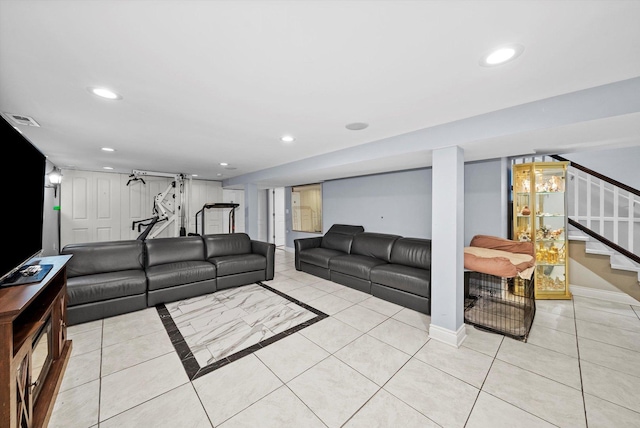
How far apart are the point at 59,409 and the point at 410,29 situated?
318 centimetres

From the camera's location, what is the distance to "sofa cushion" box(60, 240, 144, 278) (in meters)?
3.12

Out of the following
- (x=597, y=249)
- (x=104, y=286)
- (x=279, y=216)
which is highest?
(x=279, y=216)

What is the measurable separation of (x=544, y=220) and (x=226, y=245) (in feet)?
17.5

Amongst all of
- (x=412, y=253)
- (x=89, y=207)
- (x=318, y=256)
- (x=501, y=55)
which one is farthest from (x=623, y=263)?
(x=89, y=207)

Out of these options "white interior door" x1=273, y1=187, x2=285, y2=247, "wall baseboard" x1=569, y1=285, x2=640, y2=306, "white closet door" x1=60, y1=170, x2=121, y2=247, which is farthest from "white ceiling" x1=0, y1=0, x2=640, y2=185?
"white interior door" x1=273, y1=187, x2=285, y2=247

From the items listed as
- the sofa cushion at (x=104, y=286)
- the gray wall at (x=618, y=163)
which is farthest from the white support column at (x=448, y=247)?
the sofa cushion at (x=104, y=286)

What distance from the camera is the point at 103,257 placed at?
3309 mm

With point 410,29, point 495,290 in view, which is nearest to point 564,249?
point 495,290

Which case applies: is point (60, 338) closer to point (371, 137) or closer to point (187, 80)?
point (187, 80)

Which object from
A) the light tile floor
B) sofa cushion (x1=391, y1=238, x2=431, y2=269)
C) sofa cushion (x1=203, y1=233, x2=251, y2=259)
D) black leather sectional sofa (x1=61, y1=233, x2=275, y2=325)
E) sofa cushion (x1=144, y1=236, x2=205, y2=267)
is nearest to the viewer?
the light tile floor

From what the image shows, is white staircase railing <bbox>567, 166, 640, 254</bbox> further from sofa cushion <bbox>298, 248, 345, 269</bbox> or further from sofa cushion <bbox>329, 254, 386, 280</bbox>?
sofa cushion <bbox>298, 248, 345, 269</bbox>

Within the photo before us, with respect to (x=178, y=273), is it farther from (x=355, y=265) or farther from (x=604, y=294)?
(x=604, y=294)

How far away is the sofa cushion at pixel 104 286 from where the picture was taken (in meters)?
2.71

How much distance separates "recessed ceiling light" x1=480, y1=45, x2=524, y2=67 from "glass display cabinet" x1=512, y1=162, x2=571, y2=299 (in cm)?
288
